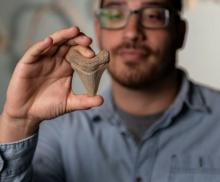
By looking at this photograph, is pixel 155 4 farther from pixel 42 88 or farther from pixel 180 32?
pixel 42 88

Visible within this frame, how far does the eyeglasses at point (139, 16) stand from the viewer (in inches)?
49.8

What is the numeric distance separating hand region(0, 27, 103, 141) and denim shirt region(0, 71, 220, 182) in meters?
0.26

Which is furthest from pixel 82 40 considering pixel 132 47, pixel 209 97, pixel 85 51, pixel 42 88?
pixel 209 97

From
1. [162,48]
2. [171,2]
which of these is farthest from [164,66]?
[171,2]

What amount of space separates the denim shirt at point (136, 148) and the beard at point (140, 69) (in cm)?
8

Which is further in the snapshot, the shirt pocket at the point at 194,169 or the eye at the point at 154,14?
the eye at the point at 154,14

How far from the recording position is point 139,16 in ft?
4.15

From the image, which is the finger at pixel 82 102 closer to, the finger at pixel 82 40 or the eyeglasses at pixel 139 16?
the finger at pixel 82 40

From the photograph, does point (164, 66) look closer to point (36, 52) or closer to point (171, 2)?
point (171, 2)

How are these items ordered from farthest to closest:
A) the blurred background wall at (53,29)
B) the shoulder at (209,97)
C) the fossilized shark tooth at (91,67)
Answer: the blurred background wall at (53,29), the shoulder at (209,97), the fossilized shark tooth at (91,67)

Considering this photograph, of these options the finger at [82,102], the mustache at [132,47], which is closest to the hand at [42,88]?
the finger at [82,102]

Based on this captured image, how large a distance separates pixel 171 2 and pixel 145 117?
1.02 feet

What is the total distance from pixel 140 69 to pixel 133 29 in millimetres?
102

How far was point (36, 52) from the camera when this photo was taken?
2.68 ft
